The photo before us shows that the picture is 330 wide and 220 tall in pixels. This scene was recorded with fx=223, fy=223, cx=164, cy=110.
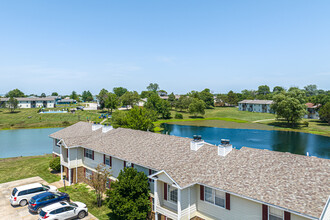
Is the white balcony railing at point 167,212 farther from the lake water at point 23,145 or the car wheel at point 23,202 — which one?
the lake water at point 23,145

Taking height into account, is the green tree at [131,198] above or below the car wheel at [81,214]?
above

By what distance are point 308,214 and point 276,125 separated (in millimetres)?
85524

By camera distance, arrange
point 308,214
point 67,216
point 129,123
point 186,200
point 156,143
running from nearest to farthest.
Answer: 1. point 308,214
2. point 186,200
3. point 67,216
4. point 156,143
5. point 129,123

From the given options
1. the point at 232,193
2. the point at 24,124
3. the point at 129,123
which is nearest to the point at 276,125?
the point at 129,123

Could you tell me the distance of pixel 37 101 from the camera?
13550 cm

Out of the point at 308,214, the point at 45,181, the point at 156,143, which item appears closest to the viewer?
the point at 308,214

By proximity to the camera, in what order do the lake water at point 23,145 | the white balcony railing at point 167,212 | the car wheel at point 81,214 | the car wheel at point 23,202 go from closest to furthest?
the white balcony railing at point 167,212
the car wheel at point 81,214
the car wheel at point 23,202
the lake water at point 23,145

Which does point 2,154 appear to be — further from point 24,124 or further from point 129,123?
point 24,124

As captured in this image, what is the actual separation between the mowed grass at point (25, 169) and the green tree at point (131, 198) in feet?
51.5

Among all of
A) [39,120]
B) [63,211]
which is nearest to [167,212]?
[63,211]

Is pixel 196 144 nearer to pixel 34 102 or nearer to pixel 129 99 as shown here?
pixel 129 99

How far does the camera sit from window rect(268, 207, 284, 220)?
42.5ft

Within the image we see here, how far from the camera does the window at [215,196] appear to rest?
15.4 metres

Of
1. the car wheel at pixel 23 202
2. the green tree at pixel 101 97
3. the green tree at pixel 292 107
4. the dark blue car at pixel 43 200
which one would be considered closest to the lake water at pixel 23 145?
the car wheel at pixel 23 202
